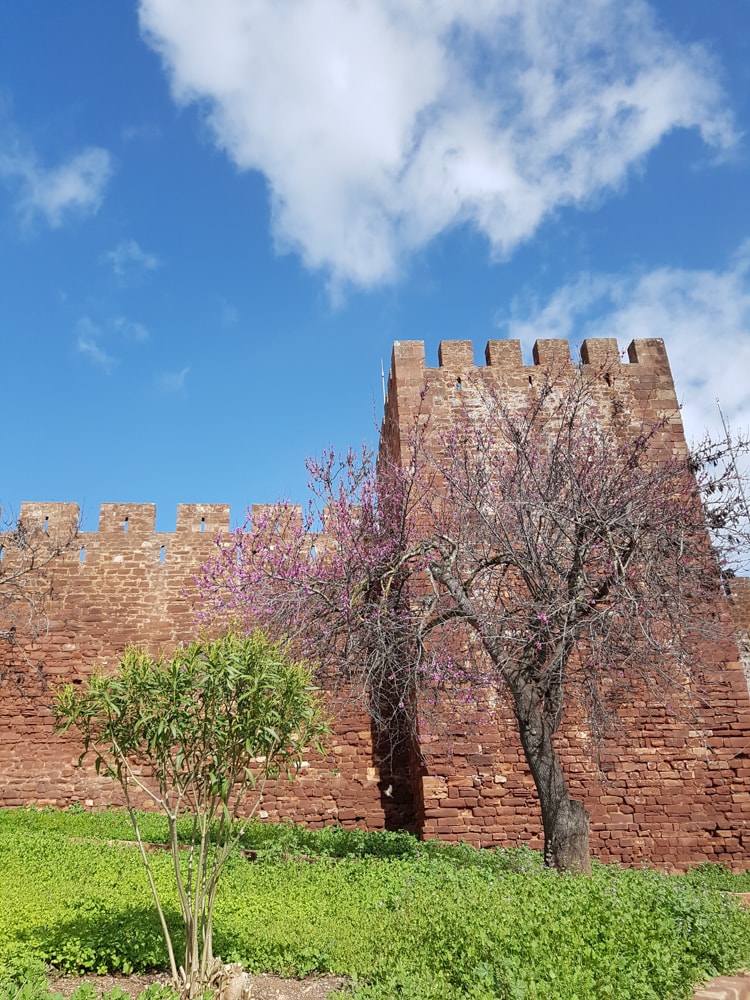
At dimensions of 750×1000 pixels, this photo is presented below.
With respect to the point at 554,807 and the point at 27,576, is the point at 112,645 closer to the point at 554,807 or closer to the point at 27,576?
the point at 27,576

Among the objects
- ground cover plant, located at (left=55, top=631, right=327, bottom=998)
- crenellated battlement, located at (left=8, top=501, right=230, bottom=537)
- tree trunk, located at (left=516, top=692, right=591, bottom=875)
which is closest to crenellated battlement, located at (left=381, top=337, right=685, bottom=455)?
crenellated battlement, located at (left=8, top=501, right=230, bottom=537)

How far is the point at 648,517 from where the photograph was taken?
329 inches

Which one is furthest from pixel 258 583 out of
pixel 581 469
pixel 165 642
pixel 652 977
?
pixel 652 977

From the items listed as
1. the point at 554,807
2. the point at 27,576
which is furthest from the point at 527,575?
the point at 27,576

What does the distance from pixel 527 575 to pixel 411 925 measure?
376 cm

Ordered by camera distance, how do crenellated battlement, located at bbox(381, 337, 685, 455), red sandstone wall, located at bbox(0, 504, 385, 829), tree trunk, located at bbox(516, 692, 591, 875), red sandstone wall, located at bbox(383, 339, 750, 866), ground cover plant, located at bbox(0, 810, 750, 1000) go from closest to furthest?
ground cover plant, located at bbox(0, 810, 750, 1000)
tree trunk, located at bbox(516, 692, 591, 875)
red sandstone wall, located at bbox(383, 339, 750, 866)
red sandstone wall, located at bbox(0, 504, 385, 829)
crenellated battlement, located at bbox(381, 337, 685, 455)

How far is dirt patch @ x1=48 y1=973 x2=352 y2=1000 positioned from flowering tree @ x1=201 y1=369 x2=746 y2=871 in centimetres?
349

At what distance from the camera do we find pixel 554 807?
7.31 meters

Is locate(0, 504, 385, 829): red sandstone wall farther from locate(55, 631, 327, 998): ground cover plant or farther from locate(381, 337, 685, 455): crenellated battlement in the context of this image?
locate(55, 631, 327, 998): ground cover plant

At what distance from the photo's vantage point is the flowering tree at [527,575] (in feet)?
24.8

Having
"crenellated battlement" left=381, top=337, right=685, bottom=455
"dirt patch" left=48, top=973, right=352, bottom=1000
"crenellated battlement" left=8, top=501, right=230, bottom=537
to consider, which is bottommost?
"dirt patch" left=48, top=973, right=352, bottom=1000

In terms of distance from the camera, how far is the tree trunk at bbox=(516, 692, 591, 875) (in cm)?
711

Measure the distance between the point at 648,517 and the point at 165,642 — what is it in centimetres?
760

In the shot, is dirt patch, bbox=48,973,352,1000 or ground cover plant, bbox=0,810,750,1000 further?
dirt patch, bbox=48,973,352,1000
